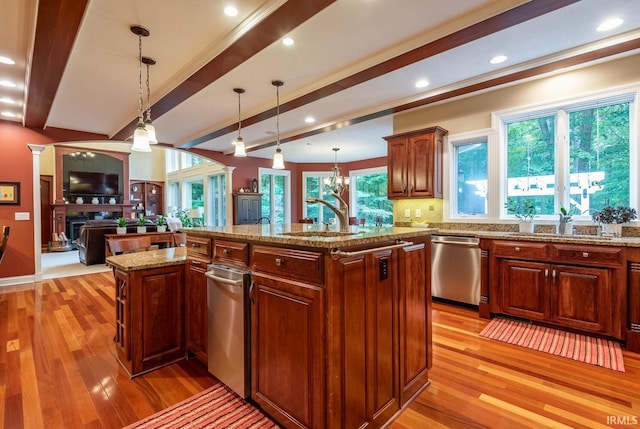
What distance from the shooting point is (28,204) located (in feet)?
17.1

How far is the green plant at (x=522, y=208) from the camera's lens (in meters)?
3.48

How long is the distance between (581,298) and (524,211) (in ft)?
3.65

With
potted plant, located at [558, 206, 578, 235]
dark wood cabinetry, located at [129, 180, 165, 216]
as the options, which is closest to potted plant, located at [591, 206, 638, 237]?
potted plant, located at [558, 206, 578, 235]

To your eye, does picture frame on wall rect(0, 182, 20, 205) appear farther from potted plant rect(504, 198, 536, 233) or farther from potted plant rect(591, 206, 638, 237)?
potted plant rect(591, 206, 638, 237)

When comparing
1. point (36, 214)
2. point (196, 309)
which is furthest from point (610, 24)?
point (36, 214)

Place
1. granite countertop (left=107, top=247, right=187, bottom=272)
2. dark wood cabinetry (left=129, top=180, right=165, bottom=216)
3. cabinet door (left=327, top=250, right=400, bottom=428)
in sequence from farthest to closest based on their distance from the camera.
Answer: dark wood cabinetry (left=129, top=180, right=165, bottom=216) < granite countertop (left=107, top=247, right=187, bottom=272) < cabinet door (left=327, top=250, right=400, bottom=428)

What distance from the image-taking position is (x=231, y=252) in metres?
1.99

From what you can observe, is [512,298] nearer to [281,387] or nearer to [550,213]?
[550,213]

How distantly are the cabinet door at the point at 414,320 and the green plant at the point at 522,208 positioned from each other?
7.21ft

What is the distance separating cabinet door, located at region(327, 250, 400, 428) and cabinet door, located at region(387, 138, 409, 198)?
282cm

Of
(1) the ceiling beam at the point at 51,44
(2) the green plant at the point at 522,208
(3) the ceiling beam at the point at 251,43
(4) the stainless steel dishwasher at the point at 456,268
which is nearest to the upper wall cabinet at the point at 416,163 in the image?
(4) the stainless steel dishwasher at the point at 456,268

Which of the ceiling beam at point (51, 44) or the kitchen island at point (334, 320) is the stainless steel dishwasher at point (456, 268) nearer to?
the kitchen island at point (334, 320)

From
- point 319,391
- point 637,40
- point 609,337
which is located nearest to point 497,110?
point 637,40

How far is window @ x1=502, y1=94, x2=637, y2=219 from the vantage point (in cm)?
313
